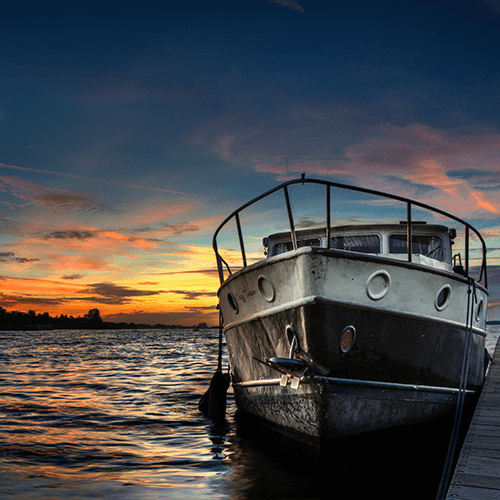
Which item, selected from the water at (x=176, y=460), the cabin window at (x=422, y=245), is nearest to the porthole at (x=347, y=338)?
the water at (x=176, y=460)

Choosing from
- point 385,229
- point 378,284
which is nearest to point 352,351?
point 378,284

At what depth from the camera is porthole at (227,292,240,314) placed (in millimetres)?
6778

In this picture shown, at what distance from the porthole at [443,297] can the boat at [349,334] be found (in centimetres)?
2

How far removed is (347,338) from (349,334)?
0.17ft

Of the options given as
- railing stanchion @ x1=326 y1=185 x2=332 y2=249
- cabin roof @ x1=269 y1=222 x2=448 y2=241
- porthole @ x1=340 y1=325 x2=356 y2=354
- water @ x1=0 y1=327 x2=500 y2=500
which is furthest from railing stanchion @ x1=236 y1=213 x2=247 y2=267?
water @ x1=0 y1=327 x2=500 y2=500

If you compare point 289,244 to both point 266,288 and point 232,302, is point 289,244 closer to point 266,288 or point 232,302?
point 232,302

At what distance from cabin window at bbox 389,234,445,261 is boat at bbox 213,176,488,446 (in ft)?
2.76

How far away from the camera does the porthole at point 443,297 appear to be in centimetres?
586

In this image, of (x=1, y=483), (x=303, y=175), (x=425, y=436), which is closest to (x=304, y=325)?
(x=303, y=175)

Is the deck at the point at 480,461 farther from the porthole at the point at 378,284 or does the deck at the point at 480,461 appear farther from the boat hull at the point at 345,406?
the porthole at the point at 378,284

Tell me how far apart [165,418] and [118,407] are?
159cm

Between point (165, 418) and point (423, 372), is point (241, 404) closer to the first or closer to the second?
point (165, 418)

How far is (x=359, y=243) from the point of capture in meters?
7.66

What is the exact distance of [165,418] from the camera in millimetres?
8836
